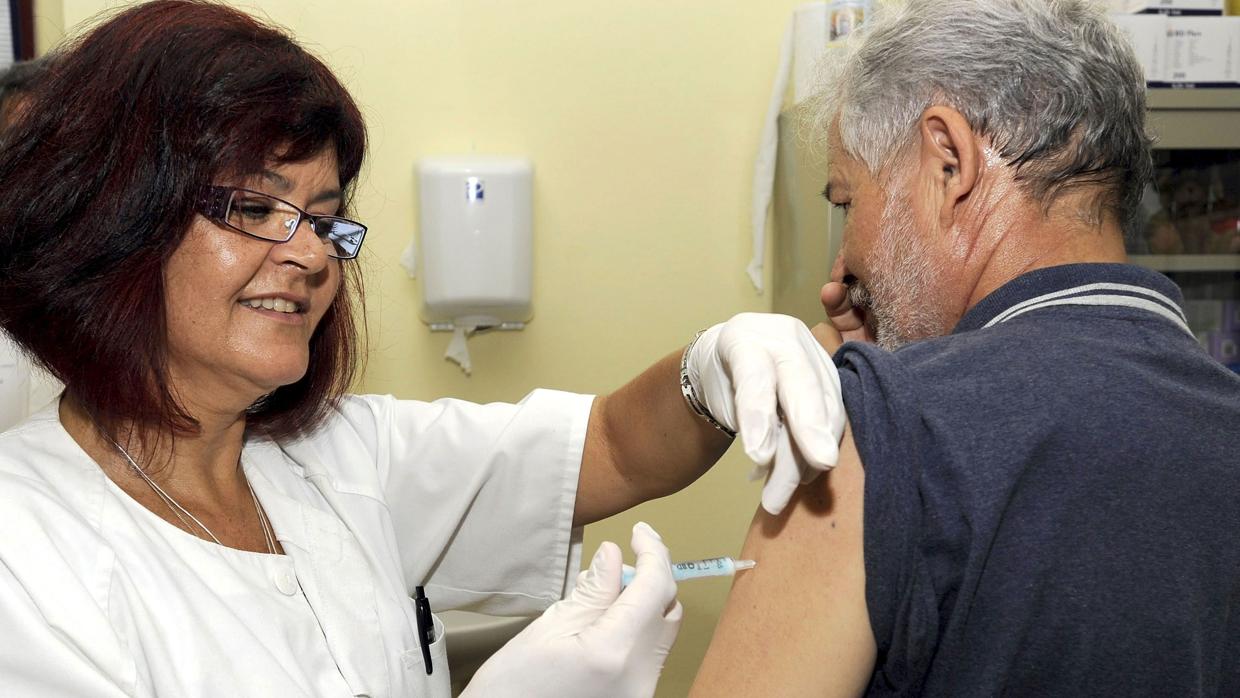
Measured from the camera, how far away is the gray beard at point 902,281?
1082 mm

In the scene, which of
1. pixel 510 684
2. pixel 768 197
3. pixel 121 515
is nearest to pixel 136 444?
pixel 121 515

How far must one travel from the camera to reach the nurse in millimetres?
A: 961

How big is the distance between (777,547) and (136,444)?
2.43ft

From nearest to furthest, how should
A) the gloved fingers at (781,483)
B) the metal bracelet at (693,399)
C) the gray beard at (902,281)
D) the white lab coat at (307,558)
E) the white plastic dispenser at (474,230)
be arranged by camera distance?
the gloved fingers at (781,483) < the white lab coat at (307,558) < the gray beard at (902,281) < the metal bracelet at (693,399) < the white plastic dispenser at (474,230)

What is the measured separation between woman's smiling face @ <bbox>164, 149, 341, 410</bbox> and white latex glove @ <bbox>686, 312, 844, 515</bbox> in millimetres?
508

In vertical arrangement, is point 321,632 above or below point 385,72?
below

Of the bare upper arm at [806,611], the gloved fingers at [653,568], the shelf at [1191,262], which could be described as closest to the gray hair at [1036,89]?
the bare upper arm at [806,611]

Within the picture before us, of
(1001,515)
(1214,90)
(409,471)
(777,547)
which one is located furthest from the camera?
(1214,90)

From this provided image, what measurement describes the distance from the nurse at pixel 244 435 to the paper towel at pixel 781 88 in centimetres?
105

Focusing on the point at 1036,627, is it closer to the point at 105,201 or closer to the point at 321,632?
the point at 321,632

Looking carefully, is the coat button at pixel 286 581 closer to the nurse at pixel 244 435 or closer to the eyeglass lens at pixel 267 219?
the nurse at pixel 244 435

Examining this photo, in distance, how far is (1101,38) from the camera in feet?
3.43

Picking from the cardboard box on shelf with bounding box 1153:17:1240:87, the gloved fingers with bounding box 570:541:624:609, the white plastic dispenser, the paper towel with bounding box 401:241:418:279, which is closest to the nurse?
the gloved fingers with bounding box 570:541:624:609

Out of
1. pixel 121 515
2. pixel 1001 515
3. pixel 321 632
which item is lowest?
pixel 321 632
